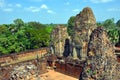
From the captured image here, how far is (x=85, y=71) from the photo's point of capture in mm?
5473

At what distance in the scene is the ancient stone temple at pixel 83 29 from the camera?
60.3 ft

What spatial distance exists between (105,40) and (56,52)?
14.1 meters

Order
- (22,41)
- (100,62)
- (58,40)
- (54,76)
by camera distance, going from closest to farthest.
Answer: (100,62)
(54,76)
(58,40)
(22,41)

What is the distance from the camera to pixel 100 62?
539cm

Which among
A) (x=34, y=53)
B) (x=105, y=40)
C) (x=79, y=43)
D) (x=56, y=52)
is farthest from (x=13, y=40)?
(x=105, y=40)

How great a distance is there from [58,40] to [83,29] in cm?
285

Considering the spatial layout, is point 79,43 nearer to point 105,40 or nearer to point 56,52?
point 56,52

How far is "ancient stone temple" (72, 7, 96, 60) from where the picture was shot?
18.4 meters

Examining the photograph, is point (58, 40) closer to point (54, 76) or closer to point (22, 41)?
point (54, 76)

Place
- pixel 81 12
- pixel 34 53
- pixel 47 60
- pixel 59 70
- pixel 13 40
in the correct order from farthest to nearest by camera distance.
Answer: pixel 13 40 → pixel 34 53 → pixel 81 12 → pixel 47 60 → pixel 59 70

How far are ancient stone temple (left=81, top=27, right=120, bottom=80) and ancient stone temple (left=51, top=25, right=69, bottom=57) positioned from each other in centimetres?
1384

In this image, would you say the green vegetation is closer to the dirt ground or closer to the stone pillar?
the dirt ground

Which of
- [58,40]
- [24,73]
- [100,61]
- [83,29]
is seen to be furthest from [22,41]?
[100,61]

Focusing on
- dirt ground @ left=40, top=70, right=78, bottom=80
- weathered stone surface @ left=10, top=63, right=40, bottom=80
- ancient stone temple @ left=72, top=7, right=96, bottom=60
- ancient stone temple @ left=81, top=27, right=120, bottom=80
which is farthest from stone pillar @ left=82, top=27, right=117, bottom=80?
ancient stone temple @ left=72, top=7, right=96, bottom=60
